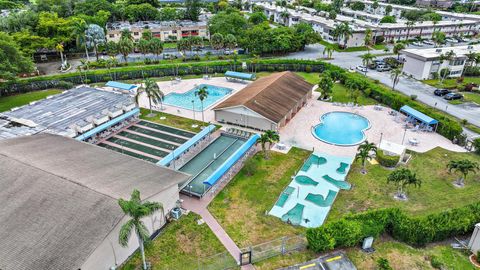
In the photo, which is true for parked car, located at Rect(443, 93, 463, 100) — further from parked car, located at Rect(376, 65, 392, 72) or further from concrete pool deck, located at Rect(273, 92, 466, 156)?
parked car, located at Rect(376, 65, 392, 72)

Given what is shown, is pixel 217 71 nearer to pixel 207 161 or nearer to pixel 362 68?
pixel 362 68

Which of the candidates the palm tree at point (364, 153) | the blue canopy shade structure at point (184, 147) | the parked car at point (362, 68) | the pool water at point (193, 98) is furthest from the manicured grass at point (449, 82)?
the blue canopy shade structure at point (184, 147)

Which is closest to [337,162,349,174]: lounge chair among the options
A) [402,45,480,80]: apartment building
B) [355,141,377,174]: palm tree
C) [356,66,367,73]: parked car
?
[355,141,377,174]: palm tree

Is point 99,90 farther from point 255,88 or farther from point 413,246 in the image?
point 413,246

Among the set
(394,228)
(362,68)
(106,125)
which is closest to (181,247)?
(394,228)

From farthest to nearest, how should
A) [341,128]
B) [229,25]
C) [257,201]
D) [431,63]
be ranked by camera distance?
1. [229,25]
2. [431,63]
3. [341,128]
4. [257,201]

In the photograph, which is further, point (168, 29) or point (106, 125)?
point (168, 29)

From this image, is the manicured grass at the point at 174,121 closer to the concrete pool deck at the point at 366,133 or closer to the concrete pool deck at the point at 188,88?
the concrete pool deck at the point at 188,88
